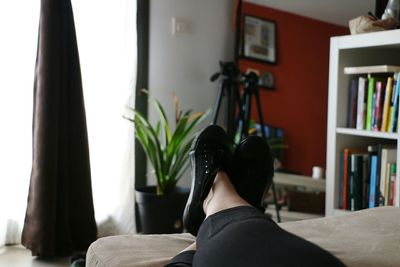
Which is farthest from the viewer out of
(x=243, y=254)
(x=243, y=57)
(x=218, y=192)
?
(x=243, y=57)

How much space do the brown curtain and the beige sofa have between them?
3.65ft

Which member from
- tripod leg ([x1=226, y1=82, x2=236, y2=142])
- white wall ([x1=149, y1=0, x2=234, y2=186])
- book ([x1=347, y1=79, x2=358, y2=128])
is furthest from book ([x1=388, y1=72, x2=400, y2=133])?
white wall ([x1=149, y1=0, x2=234, y2=186])

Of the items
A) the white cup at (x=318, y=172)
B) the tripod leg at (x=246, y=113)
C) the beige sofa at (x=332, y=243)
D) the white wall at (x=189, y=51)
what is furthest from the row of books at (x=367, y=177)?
the white wall at (x=189, y=51)

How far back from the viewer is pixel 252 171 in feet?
5.18

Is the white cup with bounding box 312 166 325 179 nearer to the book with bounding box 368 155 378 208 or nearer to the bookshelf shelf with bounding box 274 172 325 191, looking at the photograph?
the bookshelf shelf with bounding box 274 172 325 191

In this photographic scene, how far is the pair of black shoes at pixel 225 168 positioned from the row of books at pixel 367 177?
79cm

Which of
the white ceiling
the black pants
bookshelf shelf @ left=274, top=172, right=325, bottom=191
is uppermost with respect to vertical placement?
the white ceiling

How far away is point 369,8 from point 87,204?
66.1 inches

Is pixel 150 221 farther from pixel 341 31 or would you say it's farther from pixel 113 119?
pixel 341 31

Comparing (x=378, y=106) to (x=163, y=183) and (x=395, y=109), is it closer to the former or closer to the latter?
(x=395, y=109)

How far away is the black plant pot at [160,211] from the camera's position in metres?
2.49

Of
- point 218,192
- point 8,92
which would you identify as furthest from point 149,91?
point 218,192

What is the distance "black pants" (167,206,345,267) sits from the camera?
2.61ft

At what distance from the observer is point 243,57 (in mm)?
3012
